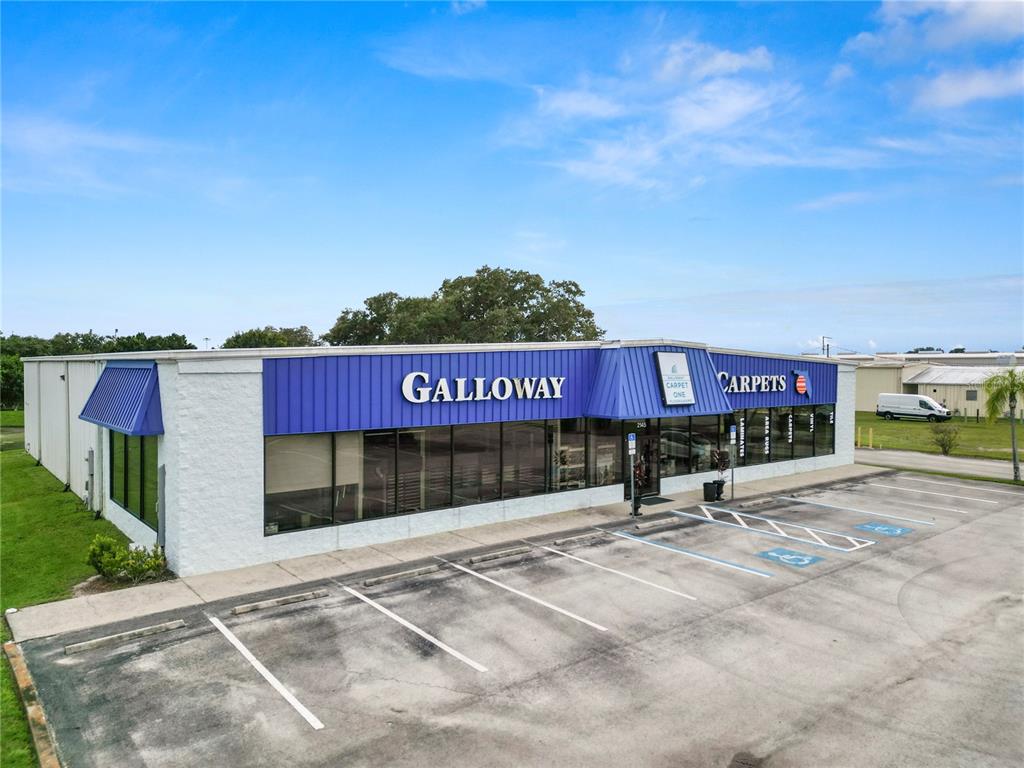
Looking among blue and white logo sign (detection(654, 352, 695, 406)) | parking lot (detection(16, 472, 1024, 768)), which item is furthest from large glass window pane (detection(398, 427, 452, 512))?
blue and white logo sign (detection(654, 352, 695, 406))

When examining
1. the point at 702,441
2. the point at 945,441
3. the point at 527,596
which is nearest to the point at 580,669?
the point at 527,596

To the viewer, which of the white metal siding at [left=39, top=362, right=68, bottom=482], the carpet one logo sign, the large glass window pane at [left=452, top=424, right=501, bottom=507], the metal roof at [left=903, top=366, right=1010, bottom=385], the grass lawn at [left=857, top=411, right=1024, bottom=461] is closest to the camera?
the large glass window pane at [left=452, top=424, right=501, bottom=507]

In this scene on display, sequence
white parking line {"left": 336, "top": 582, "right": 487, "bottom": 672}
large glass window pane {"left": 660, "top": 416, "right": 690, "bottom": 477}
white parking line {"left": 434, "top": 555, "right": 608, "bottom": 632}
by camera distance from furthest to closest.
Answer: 1. large glass window pane {"left": 660, "top": 416, "right": 690, "bottom": 477}
2. white parking line {"left": 434, "top": 555, "right": 608, "bottom": 632}
3. white parking line {"left": 336, "top": 582, "right": 487, "bottom": 672}

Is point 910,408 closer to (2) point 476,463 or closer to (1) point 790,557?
(1) point 790,557

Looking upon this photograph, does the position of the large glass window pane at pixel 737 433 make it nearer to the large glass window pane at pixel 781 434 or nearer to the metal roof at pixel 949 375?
the large glass window pane at pixel 781 434

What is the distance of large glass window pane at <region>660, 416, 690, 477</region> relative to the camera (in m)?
25.5

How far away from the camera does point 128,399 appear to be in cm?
1689

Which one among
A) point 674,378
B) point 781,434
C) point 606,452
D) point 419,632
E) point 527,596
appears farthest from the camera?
point 781,434

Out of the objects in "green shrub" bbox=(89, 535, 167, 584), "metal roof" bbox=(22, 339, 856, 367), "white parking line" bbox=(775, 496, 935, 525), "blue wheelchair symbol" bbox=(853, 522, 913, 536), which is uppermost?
"metal roof" bbox=(22, 339, 856, 367)

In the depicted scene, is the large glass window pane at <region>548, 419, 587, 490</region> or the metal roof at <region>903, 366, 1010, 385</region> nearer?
the large glass window pane at <region>548, 419, 587, 490</region>

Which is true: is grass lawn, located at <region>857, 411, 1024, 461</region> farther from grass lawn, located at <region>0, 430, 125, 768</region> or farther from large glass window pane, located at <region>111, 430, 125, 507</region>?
grass lawn, located at <region>0, 430, 125, 768</region>

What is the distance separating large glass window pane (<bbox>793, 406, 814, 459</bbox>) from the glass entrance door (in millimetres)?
10076

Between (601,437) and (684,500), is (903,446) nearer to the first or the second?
(684,500)

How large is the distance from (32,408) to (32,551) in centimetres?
2204
